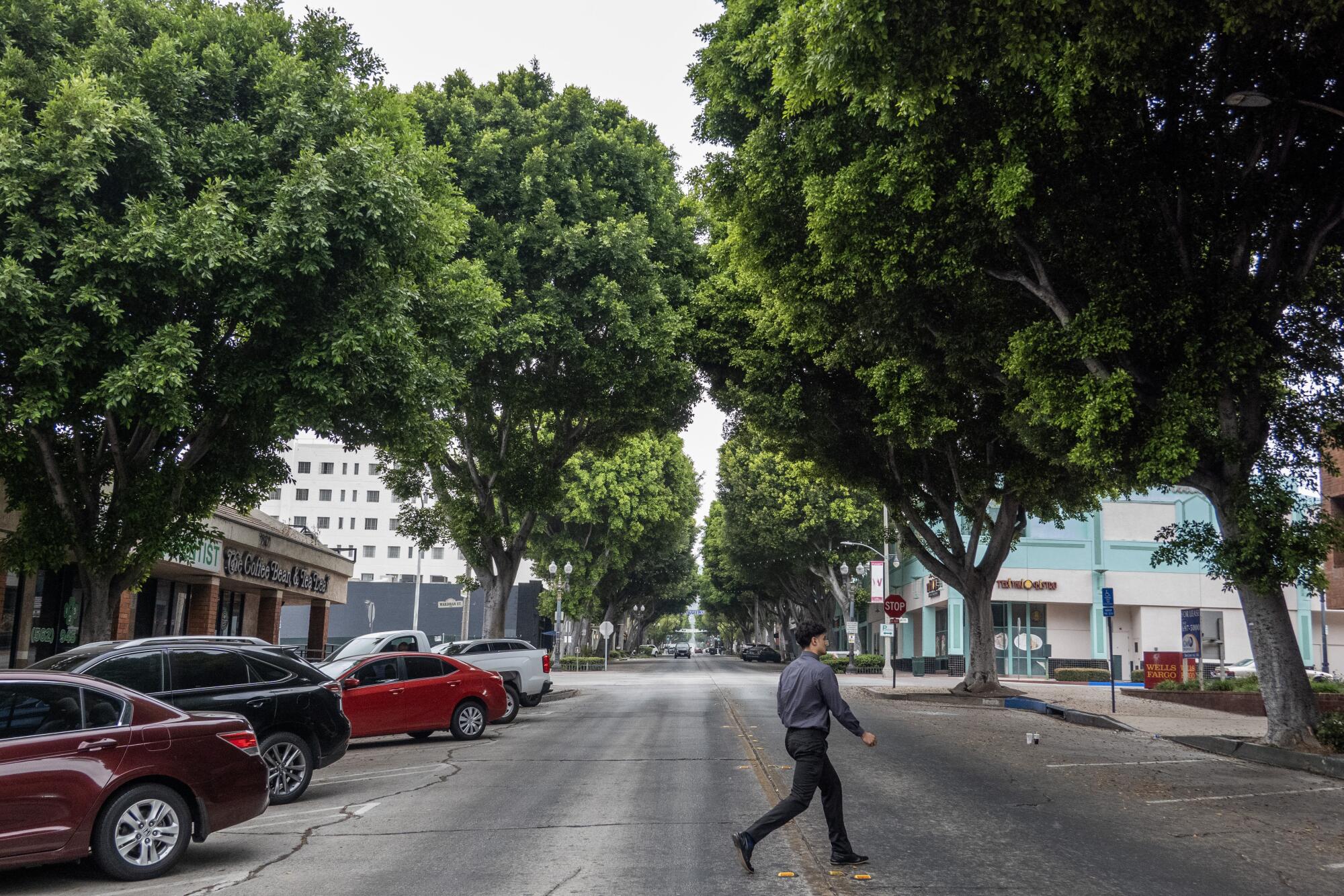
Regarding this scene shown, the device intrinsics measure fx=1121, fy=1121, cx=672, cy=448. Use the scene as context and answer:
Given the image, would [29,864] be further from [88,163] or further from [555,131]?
[555,131]

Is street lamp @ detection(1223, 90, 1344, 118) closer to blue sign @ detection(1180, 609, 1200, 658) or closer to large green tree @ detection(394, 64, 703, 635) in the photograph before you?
large green tree @ detection(394, 64, 703, 635)

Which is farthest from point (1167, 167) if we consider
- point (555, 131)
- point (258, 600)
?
point (258, 600)

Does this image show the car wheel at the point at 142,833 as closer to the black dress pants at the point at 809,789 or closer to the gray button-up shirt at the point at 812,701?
the black dress pants at the point at 809,789

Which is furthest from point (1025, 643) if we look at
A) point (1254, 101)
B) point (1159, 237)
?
point (1254, 101)

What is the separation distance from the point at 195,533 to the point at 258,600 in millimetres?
17508

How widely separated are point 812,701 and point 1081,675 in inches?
1606

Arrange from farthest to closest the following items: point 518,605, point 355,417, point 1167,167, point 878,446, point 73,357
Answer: point 518,605 → point 878,446 → point 355,417 → point 1167,167 → point 73,357

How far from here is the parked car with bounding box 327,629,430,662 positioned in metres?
20.8

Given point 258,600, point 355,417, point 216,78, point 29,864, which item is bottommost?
point 29,864

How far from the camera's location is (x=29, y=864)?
712 cm

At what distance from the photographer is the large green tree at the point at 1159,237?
13.1 m

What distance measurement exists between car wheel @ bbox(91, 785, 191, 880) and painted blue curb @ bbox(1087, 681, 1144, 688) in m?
37.4

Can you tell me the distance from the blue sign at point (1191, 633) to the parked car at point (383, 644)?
17558 mm

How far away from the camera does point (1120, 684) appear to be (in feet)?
141
